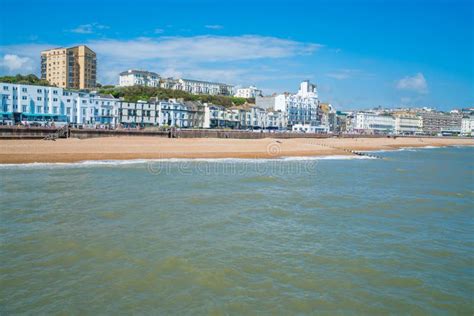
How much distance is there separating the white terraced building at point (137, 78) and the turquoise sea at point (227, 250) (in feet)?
324

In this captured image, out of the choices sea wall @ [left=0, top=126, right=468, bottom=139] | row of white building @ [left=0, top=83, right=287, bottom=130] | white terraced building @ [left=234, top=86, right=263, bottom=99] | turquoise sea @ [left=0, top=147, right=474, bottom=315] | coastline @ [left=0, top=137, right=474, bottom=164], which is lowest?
turquoise sea @ [left=0, top=147, right=474, bottom=315]

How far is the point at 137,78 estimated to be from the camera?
114 m

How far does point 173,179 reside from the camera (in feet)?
70.4

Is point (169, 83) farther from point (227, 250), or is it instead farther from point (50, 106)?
point (227, 250)

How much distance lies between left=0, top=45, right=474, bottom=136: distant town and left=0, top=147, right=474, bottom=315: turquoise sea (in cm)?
3855

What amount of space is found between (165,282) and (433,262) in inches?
250

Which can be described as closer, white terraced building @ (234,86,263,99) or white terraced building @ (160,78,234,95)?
white terraced building @ (160,78,234,95)

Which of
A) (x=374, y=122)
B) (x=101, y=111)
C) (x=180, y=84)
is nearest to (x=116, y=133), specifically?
(x=101, y=111)

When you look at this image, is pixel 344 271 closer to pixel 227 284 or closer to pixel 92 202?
pixel 227 284

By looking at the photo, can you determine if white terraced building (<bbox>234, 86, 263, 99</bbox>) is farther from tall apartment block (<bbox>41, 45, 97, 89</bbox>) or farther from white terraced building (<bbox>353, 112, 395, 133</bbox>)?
tall apartment block (<bbox>41, 45, 97, 89</bbox>)

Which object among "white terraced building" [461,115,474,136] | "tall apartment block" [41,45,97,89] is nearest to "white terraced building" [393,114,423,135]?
"white terraced building" [461,115,474,136]

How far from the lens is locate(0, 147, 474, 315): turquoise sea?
7480 millimetres

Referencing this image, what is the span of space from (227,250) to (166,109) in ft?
217

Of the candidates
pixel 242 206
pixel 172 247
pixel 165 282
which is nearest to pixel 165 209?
pixel 242 206
